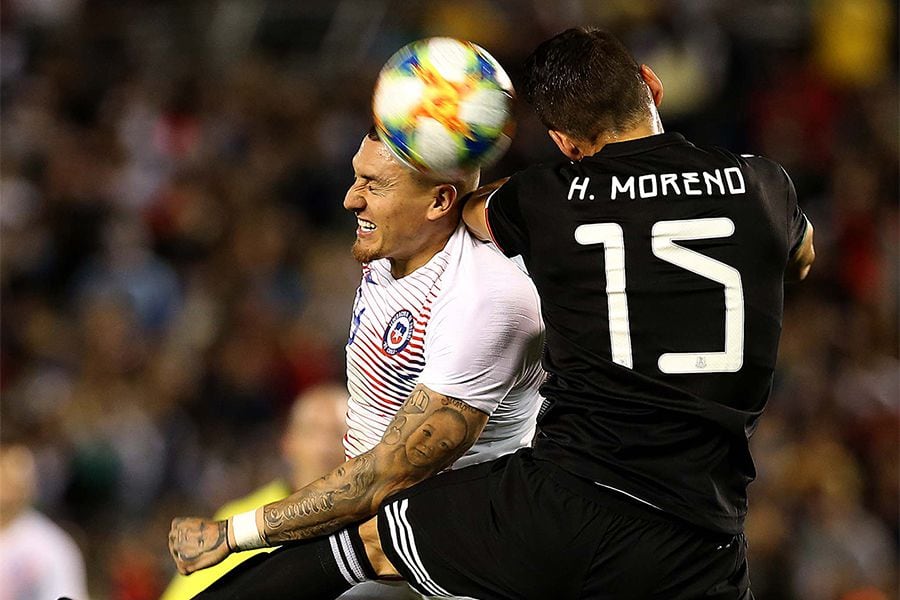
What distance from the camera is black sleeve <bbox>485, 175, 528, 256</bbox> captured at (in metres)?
3.82

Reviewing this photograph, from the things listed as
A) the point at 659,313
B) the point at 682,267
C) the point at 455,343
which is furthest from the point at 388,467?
the point at 682,267

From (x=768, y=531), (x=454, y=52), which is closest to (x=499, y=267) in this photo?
(x=454, y=52)

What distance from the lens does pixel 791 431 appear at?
10031 mm

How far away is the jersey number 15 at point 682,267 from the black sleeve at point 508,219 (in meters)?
0.18

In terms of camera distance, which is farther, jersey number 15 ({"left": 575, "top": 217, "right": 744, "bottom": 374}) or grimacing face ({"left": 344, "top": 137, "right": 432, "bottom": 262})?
grimacing face ({"left": 344, "top": 137, "right": 432, "bottom": 262})

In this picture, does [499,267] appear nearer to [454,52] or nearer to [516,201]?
[516,201]

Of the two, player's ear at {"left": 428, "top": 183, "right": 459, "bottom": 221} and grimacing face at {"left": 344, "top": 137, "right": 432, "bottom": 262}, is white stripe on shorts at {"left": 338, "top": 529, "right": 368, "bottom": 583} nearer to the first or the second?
grimacing face at {"left": 344, "top": 137, "right": 432, "bottom": 262}

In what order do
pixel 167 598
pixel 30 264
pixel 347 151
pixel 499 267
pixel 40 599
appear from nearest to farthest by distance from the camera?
pixel 499 267
pixel 167 598
pixel 40 599
pixel 30 264
pixel 347 151

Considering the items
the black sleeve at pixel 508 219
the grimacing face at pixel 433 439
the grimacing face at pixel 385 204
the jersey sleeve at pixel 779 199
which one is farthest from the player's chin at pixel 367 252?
the jersey sleeve at pixel 779 199

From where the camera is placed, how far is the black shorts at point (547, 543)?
3.67 m

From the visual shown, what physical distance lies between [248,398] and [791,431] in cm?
369

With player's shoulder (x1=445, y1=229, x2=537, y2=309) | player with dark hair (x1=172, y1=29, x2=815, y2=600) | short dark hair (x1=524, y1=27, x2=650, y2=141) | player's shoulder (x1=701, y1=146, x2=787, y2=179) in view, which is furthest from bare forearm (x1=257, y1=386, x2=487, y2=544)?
player's shoulder (x1=701, y1=146, x2=787, y2=179)

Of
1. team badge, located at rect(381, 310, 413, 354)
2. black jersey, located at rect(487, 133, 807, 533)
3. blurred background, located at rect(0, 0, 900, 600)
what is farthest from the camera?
blurred background, located at rect(0, 0, 900, 600)

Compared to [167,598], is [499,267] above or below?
above
